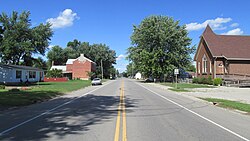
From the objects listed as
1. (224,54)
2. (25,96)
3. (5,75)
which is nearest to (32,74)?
(5,75)

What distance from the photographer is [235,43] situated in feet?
177

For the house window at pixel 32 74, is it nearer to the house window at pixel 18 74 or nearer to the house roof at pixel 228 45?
the house window at pixel 18 74

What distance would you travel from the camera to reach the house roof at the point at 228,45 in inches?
2003

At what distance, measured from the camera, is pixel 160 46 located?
2635 inches

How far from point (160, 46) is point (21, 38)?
102 feet

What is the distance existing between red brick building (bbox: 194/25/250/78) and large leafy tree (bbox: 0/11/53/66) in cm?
3499

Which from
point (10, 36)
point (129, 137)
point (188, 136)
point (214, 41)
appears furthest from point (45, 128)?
point (10, 36)

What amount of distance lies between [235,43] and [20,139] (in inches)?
2053

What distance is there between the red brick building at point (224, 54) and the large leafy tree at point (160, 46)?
31.8 ft

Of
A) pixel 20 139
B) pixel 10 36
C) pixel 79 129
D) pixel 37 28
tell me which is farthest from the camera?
pixel 37 28

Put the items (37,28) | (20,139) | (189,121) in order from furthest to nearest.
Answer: (37,28) → (189,121) → (20,139)

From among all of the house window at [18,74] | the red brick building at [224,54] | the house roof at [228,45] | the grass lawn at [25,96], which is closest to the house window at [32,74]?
the house window at [18,74]

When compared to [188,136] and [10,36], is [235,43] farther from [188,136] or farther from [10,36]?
[188,136]

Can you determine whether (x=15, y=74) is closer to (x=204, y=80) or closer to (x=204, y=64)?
(x=204, y=80)
